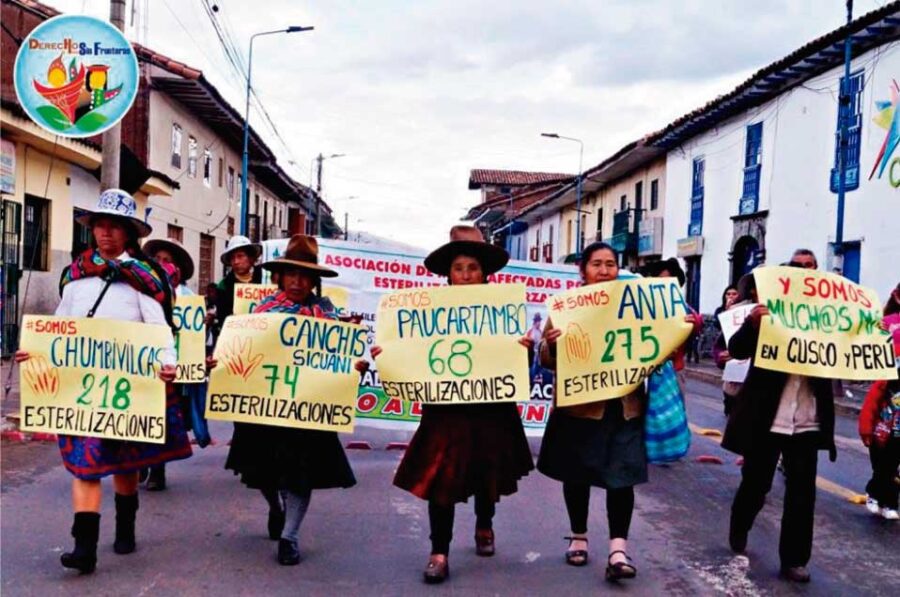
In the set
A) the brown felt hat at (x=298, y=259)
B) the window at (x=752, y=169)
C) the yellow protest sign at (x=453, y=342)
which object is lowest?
the yellow protest sign at (x=453, y=342)

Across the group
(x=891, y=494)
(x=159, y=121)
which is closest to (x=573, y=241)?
(x=159, y=121)

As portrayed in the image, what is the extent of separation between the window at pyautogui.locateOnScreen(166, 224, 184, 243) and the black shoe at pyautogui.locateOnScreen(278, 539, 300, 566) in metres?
23.1

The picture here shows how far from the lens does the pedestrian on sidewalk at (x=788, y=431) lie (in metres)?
4.76

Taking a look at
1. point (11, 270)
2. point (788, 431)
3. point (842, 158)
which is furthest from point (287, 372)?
point (842, 158)

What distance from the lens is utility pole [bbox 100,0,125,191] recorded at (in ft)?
34.2

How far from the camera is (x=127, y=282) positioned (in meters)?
4.70

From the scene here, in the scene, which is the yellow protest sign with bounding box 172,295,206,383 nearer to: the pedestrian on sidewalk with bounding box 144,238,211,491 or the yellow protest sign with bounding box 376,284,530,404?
the pedestrian on sidewalk with bounding box 144,238,211,491

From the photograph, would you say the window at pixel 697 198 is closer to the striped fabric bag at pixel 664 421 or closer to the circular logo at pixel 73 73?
the circular logo at pixel 73 73

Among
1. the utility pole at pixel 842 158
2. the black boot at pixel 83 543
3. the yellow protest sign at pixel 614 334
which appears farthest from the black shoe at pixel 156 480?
the utility pole at pixel 842 158

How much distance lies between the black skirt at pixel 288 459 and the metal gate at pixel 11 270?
12.0m

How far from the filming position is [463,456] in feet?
15.2

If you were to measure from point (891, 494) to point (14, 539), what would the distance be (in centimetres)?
555

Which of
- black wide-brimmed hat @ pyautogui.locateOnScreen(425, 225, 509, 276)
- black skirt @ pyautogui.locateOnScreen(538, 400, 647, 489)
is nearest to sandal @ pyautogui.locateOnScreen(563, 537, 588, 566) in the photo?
black skirt @ pyautogui.locateOnScreen(538, 400, 647, 489)

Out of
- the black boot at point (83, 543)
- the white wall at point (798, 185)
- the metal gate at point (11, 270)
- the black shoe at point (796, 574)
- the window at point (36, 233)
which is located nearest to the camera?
the black boot at point (83, 543)
